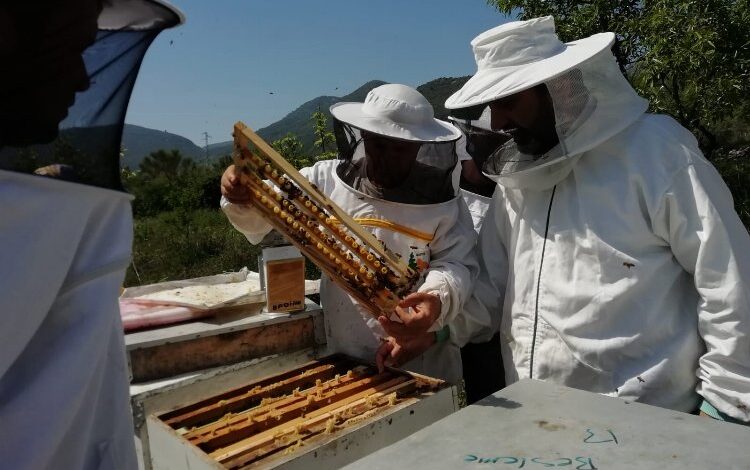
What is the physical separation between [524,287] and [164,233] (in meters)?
12.9

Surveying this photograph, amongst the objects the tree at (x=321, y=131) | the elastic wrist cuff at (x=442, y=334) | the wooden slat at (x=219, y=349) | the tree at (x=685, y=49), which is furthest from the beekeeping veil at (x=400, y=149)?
the tree at (x=321, y=131)

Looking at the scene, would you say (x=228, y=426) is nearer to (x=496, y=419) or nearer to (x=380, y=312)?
(x=380, y=312)

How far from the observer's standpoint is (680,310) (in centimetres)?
200

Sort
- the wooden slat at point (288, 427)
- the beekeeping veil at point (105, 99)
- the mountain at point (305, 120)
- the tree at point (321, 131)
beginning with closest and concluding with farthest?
the beekeeping veil at point (105, 99)
the wooden slat at point (288, 427)
the mountain at point (305, 120)
the tree at point (321, 131)

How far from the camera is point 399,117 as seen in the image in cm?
262

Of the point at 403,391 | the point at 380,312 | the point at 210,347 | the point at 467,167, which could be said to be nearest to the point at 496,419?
the point at 403,391

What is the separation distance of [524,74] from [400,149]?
2.32 feet

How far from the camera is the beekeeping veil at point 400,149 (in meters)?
2.60

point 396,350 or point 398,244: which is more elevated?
point 398,244

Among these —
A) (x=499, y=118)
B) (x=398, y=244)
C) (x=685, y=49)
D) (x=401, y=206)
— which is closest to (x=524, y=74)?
(x=499, y=118)

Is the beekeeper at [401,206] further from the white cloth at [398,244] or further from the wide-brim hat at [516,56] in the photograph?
the wide-brim hat at [516,56]

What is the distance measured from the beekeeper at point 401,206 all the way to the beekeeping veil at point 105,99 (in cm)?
120

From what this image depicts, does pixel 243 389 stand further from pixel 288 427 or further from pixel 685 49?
pixel 685 49

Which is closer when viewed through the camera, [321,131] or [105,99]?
[105,99]
